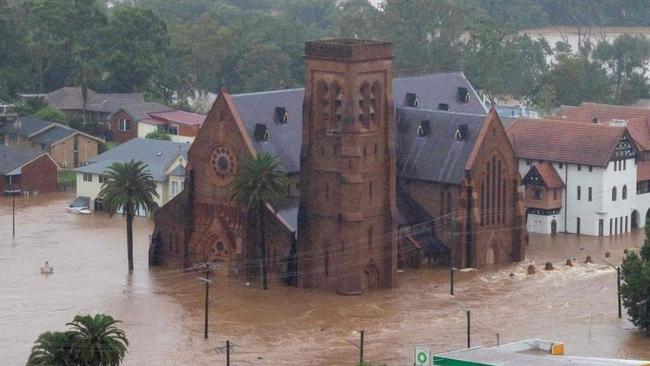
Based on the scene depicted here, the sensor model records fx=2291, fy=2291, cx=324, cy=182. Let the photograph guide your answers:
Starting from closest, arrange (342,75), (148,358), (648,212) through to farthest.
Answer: (148,358) → (342,75) → (648,212)

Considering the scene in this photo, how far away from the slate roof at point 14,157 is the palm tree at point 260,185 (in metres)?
31.8

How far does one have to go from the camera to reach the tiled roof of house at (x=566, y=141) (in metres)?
122

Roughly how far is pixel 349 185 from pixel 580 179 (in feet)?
72.7

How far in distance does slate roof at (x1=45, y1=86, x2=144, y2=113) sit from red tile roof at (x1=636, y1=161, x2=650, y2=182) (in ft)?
132

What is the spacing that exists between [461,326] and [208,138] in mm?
18593

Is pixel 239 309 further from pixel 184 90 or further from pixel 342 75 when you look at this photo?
pixel 184 90

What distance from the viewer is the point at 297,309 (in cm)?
10131

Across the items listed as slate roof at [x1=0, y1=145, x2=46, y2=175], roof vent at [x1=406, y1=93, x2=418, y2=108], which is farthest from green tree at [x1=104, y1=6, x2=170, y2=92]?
roof vent at [x1=406, y1=93, x2=418, y2=108]

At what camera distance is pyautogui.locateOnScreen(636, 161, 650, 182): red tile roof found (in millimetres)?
125438

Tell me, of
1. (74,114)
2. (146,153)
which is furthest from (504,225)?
(74,114)

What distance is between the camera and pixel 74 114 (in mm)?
155375

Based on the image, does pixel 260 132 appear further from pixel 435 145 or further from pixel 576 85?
pixel 576 85

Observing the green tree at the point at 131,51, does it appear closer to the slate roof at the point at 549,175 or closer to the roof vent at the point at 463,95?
the roof vent at the point at 463,95

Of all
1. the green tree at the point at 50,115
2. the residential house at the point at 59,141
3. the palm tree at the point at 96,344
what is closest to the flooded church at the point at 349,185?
the palm tree at the point at 96,344
